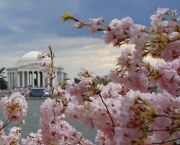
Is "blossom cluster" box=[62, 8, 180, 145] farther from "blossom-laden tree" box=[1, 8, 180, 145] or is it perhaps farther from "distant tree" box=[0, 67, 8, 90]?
"distant tree" box=[0, 67, 8, 90]

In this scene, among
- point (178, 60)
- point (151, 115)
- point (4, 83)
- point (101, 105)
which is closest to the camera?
point (151, 115)

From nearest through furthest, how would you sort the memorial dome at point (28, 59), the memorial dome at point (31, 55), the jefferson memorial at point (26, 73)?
1. the jefferson memorial at point (26, 73)
2. the memorial dome at point (28, 59)
3. the memorial dome at point (31, 55)

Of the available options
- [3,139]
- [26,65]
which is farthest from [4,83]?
[3,139]

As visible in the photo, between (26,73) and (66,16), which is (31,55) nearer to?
(26,73)

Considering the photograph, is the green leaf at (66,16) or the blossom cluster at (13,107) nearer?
the green leaf at (66,16)

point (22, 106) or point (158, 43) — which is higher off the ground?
point (158, 43)

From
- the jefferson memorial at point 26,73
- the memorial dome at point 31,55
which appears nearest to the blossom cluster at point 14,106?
the jefferson memorial at point 26,73

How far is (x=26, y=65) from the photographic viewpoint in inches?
3127

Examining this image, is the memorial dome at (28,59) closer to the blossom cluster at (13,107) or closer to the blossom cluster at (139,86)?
the blossom cluster at (13,107)

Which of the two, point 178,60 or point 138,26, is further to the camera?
point 178,60

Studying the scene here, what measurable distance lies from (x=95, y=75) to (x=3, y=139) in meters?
1.77

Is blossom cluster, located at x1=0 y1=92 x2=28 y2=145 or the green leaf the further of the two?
blossom cluster, located at x1=0 y1=92 x2=28 y2=145

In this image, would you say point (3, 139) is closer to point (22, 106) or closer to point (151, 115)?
point (22, 106)

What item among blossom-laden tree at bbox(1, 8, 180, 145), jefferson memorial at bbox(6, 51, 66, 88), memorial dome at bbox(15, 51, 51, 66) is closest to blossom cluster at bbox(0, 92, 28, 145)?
blossom-laden tree at bbox(1, 8, 180, 145)
